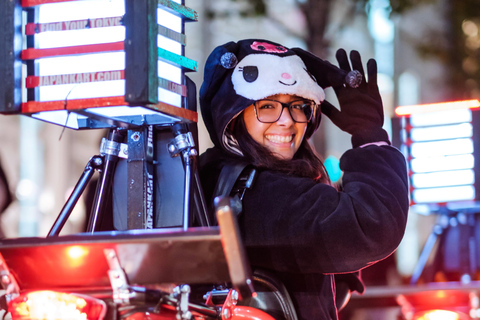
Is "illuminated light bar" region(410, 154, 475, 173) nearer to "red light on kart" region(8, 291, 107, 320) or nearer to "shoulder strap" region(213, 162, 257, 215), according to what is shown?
"shoulder strap" region(213, 162, 257, 215)

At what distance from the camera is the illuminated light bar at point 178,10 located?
78.0 inches

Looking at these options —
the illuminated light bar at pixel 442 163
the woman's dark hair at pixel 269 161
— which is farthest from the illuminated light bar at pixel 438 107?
the woman's dark hair at pixel 269 161

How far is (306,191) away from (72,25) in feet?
3.10

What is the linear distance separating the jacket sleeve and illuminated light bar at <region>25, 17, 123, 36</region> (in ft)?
2.66

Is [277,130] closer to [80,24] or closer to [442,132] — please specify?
[80,24]

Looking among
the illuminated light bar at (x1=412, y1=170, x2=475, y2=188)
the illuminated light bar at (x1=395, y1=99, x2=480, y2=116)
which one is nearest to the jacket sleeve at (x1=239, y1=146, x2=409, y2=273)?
the illuminated light bar at (x1=395, y1=99, x2=480, y2=116)

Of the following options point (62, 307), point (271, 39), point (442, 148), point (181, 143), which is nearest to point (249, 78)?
point (181, 143)

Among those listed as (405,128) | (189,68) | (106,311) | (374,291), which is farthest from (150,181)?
(405,128)

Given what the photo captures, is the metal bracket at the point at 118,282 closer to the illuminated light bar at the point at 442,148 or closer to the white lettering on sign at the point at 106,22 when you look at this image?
the white lettering on sign at the point at 106,22

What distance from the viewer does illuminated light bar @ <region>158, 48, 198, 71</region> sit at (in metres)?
1.93

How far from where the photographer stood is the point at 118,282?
1744 millimetres

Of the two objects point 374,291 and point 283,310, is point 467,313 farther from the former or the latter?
point 283,310

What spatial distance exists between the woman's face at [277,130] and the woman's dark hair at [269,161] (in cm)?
3

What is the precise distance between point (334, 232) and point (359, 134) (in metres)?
0.49
